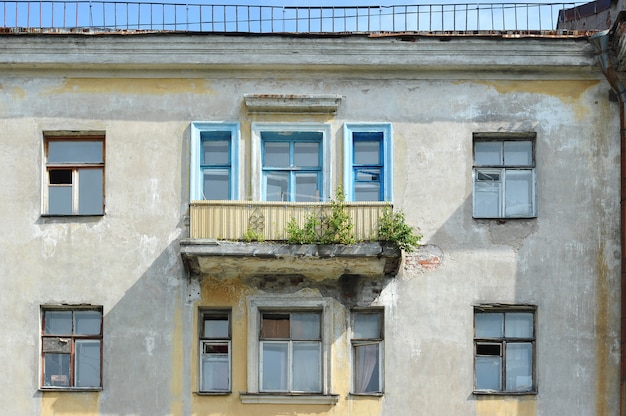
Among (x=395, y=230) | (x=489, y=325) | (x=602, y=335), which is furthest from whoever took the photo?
(x=489, y=325)

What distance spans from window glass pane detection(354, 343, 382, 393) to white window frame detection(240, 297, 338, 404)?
393 millimetres

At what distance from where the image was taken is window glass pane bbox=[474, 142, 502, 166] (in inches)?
595

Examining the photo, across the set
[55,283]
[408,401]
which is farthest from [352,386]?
[55,283]

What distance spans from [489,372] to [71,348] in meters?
5.48

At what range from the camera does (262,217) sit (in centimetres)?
1427

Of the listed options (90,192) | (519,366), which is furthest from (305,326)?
(90,192)

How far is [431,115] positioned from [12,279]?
5.97m

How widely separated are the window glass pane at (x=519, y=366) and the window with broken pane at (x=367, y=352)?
1671 mm

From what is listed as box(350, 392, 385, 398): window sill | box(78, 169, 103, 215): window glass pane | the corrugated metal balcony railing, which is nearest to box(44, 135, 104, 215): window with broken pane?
box(78, 169, 103, 215): window glass pane

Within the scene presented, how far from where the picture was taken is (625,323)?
1433 cm

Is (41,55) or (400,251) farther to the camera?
(41,55)

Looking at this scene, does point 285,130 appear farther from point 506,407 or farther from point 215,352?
point 506,407

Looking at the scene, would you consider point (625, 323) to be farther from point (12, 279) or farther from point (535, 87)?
point (12, 279)

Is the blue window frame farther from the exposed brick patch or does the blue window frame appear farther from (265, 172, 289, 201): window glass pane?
the exposed brick patch
